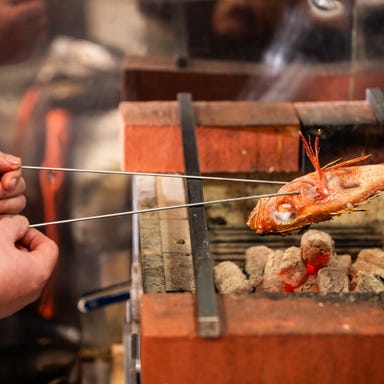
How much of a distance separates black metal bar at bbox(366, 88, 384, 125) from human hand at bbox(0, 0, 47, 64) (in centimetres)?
301

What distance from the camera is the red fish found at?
3449mm

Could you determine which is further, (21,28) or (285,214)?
(21,28)

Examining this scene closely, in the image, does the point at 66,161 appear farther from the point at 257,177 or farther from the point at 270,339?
the point at 270,339

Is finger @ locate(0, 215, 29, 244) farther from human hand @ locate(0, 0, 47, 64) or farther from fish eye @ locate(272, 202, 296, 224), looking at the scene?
human hand @ locate(0, 0, 47, 64)

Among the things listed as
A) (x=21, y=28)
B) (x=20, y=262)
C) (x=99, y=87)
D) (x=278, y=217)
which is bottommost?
(x=20, y=262)

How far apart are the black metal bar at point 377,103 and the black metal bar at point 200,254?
3.61ft

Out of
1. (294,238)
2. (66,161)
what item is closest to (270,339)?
(294,238)

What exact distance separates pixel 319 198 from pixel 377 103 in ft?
4.60

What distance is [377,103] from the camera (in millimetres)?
4672

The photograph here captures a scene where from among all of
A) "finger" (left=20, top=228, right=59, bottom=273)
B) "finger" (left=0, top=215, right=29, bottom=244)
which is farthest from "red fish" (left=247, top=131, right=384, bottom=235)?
"finger" (left=0, top=215, right=29, bottom=244)

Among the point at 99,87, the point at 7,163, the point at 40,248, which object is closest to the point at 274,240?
the point at 40,248

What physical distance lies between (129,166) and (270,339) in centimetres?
184

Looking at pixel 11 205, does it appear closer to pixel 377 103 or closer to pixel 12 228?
pixel 12 228

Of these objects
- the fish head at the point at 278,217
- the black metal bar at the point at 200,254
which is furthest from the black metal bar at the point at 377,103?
the fish head at the point at 278,217
